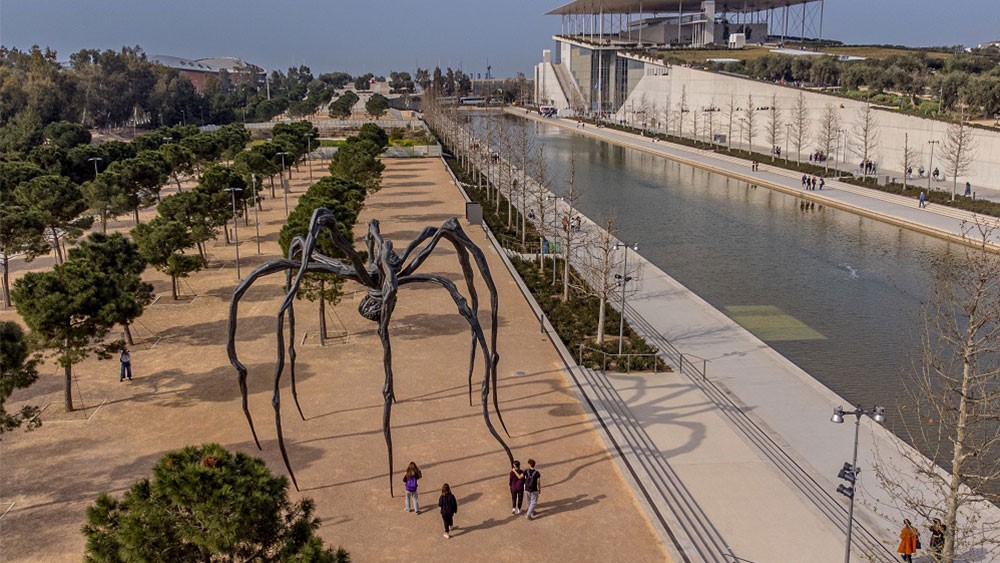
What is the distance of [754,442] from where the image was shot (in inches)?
782

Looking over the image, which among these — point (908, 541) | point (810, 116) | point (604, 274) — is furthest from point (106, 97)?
point (908, 541)

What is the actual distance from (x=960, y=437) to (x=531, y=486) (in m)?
7.42

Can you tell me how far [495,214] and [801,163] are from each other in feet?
109

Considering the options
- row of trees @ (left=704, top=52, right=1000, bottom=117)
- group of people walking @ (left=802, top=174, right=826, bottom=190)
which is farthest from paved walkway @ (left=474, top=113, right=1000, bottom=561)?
row of trees @ (left=704, top=52, right=1000, bottom=117)

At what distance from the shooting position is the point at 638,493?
56.7ft

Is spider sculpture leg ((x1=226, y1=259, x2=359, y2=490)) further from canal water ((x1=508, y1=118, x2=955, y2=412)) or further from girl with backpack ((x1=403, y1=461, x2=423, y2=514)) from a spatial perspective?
canal water ((x1=508, y1=118, x2=955, y2=412))

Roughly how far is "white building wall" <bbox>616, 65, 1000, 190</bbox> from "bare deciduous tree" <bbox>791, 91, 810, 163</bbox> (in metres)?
0.48

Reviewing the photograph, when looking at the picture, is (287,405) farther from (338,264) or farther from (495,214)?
(495,214)

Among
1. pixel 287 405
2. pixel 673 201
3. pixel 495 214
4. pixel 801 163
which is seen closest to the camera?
pixel 287 405

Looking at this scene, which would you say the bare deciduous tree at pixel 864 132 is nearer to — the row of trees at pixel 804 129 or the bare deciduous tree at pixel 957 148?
the row of trees at pixel 804 129

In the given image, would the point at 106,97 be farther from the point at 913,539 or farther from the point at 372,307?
the point at 913,539

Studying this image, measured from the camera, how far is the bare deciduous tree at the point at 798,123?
3014 inches

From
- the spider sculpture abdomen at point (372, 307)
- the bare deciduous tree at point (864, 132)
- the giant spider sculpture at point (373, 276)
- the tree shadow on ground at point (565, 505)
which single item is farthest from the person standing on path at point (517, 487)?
the bare deciduous tree at point (864, 132)

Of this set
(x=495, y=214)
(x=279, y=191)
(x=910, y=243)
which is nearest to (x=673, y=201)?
(x=495, y=214)
